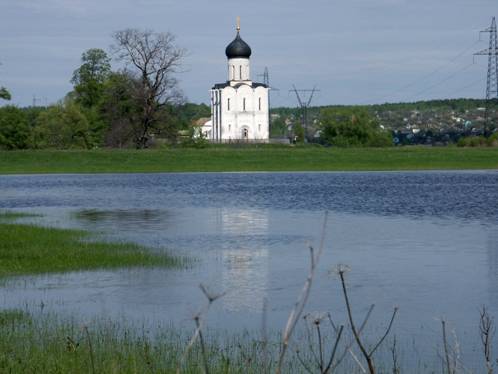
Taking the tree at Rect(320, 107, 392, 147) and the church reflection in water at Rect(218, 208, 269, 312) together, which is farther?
the tree at Rect(320, 107, 392, 147)

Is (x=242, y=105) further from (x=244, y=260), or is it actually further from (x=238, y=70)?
(x=244, y=260)

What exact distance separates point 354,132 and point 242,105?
1536 centimetres

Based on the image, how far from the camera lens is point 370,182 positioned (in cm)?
5497

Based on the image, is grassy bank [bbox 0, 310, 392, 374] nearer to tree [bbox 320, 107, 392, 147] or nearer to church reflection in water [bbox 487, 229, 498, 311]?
church reflection in water [bbox 487, 229, 498, 311]

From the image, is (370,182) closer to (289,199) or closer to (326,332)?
(289,199)

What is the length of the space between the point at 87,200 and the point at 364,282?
25.4 meters

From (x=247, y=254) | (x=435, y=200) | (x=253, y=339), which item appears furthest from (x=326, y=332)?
(x=435, y=200)

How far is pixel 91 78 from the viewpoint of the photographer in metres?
108

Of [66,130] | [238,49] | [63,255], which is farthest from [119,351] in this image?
[238,49]

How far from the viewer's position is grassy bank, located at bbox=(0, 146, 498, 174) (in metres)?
73.9

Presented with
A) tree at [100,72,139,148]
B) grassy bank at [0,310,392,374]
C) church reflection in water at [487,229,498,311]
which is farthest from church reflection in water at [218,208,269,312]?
tree at [100,72,139,148]

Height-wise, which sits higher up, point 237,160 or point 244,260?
point 244,260

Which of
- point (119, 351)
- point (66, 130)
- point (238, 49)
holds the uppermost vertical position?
point (238, 49)

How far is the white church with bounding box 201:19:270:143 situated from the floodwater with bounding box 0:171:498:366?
7097 centimetres
